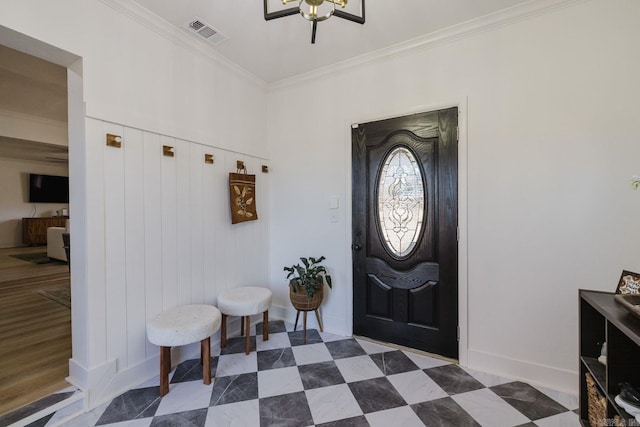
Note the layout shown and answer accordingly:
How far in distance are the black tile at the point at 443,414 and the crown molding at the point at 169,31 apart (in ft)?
10.3

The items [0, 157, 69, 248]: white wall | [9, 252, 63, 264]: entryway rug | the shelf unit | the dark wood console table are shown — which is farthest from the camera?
the dark wood console table

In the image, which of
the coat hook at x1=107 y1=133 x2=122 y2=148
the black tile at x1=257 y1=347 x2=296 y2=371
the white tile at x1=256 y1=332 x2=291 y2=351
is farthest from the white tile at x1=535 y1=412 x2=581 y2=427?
the coat hook at x1=107 y1=133 x2=122 y2=148

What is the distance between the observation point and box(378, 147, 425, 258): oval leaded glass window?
2.36 meters

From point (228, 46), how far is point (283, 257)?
83.3 inches

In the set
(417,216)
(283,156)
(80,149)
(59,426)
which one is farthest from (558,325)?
(80,149)

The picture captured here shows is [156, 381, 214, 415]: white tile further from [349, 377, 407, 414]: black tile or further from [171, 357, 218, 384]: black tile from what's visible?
[349, 377, 407, 414]: black tile

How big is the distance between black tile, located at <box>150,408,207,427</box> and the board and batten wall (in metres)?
0.47

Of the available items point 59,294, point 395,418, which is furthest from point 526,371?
point 59,294

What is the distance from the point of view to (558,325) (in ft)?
6.15

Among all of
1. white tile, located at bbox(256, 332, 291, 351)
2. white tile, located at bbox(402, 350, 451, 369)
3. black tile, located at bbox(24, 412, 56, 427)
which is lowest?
white tile, located at bbox(402, 350, 451, 369)

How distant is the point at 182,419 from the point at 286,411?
60 cm

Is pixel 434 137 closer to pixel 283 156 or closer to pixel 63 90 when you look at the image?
pixel 283 156

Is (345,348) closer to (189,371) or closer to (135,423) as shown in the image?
(189,371)

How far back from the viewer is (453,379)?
6.50ft
